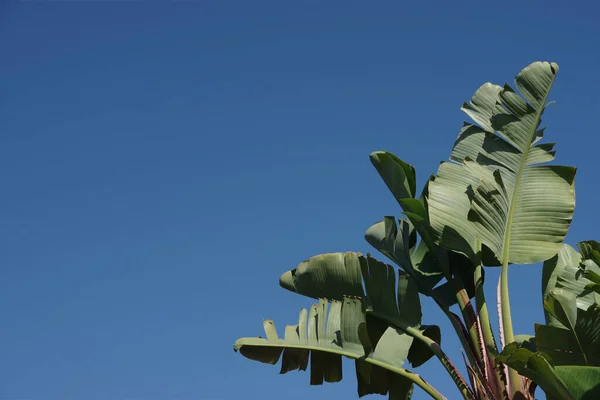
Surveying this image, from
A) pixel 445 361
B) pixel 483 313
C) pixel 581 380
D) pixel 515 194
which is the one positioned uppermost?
pixel 515 194

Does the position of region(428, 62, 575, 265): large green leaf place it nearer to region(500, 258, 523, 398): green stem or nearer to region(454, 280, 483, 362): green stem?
region(500, 258, 523, 398): green stem

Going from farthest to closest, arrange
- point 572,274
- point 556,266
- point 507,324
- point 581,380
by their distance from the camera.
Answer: point 556,266
point 572,274
point 507,324
point 581,380

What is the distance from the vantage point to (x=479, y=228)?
503 centimetres

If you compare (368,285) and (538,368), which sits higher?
(368,285)

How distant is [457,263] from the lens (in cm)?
551

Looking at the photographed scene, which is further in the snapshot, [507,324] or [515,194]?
[515,194]

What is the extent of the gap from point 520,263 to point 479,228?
1.34ft

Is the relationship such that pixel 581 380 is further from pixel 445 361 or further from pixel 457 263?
pixel 457 263

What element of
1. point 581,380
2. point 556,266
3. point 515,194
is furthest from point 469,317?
point 581,380

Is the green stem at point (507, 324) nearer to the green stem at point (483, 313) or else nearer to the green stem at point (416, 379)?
the green stem at point (483, 313)

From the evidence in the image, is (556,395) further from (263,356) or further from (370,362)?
(263,356)

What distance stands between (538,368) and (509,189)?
1.89 meters

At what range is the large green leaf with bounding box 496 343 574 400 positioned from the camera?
146 inches

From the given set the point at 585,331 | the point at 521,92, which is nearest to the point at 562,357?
the point at 585,331
